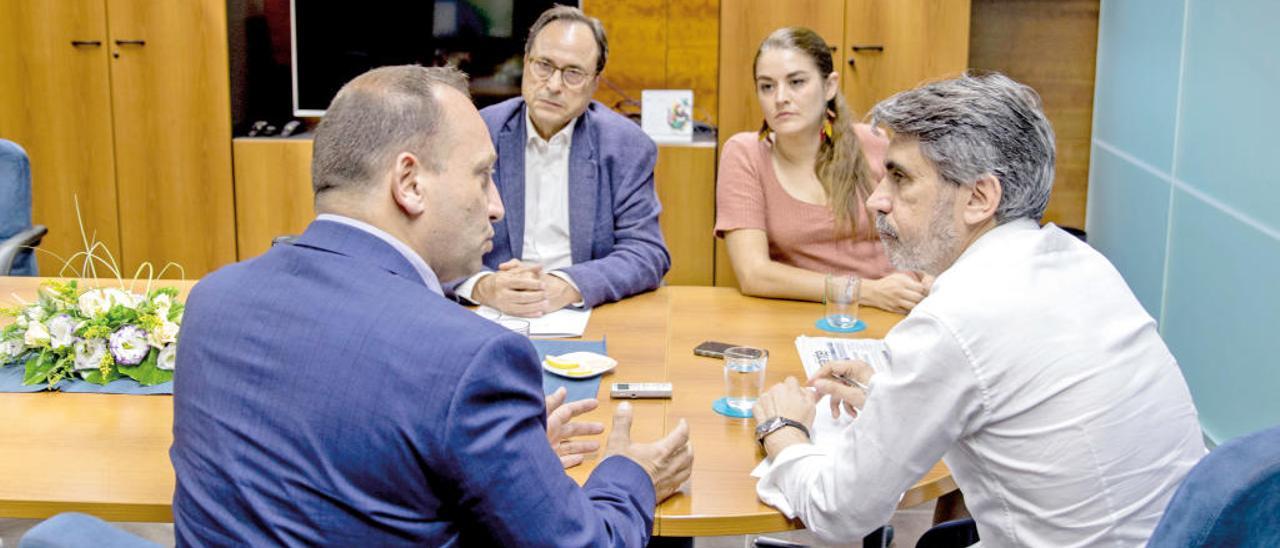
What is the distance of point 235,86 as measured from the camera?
505 centimetres

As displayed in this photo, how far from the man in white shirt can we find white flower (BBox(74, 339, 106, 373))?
125cm

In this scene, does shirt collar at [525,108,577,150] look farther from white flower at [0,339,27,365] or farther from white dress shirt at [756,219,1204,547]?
white dress shirt at [756,219,1204,547]

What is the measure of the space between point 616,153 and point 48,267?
3120mm

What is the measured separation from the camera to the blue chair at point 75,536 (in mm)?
1247

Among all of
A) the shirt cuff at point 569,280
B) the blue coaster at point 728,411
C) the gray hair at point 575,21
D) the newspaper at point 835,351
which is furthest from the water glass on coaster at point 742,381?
the gray hair at point 575,21

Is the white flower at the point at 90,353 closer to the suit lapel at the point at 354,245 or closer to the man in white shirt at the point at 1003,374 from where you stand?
the suit lapel at the point at 354,245

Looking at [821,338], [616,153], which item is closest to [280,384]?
[821,338]

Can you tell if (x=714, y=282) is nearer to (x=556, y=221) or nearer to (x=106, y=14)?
(x=556, y=221)

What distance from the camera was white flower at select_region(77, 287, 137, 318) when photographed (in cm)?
234

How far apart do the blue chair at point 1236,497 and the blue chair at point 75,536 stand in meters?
1.02

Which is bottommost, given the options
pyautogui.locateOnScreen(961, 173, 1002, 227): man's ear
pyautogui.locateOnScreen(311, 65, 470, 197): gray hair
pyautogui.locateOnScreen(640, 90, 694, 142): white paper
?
pyautogui.locateOnScreen(640, 90, 694, 142): white paper

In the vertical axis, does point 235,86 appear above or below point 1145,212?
above

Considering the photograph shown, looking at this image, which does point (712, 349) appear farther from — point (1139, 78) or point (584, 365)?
point (1139, 78)

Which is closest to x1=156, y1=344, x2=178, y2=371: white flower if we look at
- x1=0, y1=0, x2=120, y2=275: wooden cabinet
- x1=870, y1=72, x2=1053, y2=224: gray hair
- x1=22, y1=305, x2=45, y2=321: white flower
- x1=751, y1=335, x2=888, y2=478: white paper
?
Result: x1=22, y1=305, x2=45, y2=321: white flower
